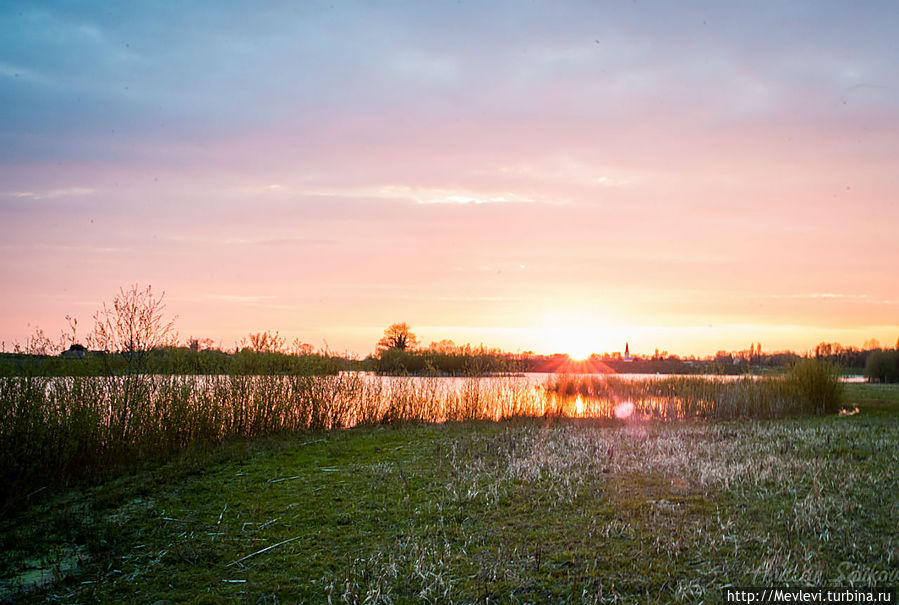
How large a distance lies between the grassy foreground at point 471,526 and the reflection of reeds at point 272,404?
928 millimetres

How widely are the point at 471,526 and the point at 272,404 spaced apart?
849cm

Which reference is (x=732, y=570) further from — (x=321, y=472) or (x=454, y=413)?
(x=454, y=413)

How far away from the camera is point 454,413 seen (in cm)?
1633

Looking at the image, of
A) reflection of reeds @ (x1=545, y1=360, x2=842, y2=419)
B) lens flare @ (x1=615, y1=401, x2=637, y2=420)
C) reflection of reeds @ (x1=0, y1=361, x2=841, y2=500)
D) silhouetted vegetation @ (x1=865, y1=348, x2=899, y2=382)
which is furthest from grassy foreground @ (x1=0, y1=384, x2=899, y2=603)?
silhouetted vegetation @ (x1=865, y1=348, x2=899, y2=382)

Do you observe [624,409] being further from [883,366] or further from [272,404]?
[883,366]

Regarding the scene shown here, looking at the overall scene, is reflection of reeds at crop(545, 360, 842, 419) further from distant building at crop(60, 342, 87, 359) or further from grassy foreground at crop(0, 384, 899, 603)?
distant building at crop(60, 342, 87, 359)

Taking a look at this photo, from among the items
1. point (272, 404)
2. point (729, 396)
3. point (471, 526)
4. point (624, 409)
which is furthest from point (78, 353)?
point (729, 396)

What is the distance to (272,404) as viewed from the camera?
1348 centimetres

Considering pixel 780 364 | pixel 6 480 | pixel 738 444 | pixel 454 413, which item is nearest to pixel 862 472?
pixel 738 444

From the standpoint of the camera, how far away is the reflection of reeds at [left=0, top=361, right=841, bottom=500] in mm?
9062

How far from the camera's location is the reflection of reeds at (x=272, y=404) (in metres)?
9.06

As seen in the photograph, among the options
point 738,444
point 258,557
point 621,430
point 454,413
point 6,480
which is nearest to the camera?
point 258,557

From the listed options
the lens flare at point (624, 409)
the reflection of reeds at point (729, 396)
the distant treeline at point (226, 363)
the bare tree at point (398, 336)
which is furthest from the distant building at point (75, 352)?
the bare tree at point (398, 336)

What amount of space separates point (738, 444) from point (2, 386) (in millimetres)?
11941
